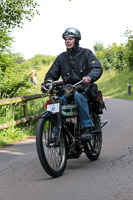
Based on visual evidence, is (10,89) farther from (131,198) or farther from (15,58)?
(131,198)

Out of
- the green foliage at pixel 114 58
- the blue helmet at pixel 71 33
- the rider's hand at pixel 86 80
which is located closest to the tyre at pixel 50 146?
the rider's hand at pixel 86 80

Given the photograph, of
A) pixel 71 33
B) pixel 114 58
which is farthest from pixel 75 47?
pixel 114 58

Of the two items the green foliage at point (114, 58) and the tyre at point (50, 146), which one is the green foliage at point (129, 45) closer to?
the green foliage at point (114, 58)

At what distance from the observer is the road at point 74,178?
170 inches

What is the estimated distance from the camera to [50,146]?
5242 millimetres

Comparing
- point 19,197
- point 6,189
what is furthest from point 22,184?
point 19,197

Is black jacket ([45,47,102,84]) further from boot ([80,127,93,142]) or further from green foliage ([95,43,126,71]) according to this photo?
green foliage ([95,43,126,71])

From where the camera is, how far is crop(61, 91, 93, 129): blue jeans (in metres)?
5.61

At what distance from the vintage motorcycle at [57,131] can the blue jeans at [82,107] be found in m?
0.06

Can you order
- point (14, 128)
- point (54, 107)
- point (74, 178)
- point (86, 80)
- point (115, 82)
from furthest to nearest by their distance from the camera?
point (115, 82) → point (14, 128) → point (86, 80) → point (54, 107) → point (74, 178)

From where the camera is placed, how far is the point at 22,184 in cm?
496

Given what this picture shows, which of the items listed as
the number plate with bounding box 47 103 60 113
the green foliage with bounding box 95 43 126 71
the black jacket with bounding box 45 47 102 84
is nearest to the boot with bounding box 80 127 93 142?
the number plate with bounding box 47 103 60 113

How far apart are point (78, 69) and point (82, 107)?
1.95ft

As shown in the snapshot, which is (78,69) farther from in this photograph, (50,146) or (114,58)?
(114,58)
